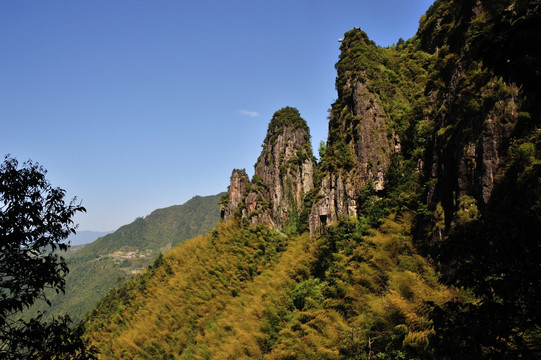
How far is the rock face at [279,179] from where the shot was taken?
60219 millimetres

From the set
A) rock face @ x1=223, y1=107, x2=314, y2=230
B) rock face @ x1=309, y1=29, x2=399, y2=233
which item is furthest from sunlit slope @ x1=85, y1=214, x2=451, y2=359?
rock face @ x1=223, y1=107, x2=314, y2=230

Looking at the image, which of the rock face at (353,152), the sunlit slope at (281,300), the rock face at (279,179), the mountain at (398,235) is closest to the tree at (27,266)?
the mountain at (398,235)

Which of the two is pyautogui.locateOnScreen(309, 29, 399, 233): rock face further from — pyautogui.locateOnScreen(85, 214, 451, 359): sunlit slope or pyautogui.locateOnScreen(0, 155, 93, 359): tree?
pyautogui.locateOnScreen(0, 155, 93, 359): tree

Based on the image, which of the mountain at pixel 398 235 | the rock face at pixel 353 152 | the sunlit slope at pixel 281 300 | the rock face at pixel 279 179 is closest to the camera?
the mountain at pixel 398 235

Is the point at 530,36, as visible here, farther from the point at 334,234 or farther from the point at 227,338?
the point at 227,338

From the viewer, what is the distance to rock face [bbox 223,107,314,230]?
60.2m

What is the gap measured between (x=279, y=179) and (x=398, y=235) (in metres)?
41.2

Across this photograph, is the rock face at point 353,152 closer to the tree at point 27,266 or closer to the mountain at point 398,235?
the mountain at point 398,235

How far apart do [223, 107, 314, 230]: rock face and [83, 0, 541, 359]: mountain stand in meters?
0.53

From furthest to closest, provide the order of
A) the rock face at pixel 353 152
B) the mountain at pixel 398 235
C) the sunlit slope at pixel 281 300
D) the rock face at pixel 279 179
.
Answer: the rock face at pixel 279 179 → the rock face at pixel 353 152 → the sunlit slope at pixel 281 300 → the mountain at pixel 398 235

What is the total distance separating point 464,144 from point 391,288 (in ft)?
31.3

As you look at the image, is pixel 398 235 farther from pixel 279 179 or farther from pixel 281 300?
pixel 279 179

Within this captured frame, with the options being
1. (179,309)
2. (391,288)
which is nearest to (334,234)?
(391,288)

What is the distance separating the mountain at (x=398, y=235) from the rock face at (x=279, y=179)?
1.75 feet
